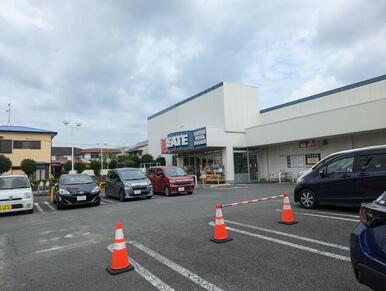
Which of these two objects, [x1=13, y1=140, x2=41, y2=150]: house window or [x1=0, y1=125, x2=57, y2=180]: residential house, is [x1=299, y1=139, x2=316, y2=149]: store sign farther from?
[x1=13, y1=140, x2=41, y2=150]: house window

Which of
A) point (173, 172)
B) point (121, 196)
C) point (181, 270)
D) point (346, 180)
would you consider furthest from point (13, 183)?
point (346, 180)

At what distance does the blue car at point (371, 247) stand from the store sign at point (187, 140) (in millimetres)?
19887

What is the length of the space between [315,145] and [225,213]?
14.6 meters

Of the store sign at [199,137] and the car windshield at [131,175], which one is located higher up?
the store sign at [199,137]

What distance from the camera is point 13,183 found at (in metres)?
11.5

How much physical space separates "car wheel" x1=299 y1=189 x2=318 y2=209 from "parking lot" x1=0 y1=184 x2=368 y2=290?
44cm

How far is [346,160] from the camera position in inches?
321

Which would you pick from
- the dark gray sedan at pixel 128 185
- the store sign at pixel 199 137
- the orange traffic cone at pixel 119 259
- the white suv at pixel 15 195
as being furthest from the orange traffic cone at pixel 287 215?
the store sign at pixel 199 137

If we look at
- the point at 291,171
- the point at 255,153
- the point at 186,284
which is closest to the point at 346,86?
the point at 291,171

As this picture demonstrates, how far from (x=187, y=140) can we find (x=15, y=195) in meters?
15.6

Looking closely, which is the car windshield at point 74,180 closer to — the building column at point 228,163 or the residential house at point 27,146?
the building column at point 228,163

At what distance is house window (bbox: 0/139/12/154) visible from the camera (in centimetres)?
3409

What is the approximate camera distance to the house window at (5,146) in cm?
3409

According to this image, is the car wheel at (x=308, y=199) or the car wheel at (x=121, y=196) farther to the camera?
the car wheel at (x=121, y=196)
